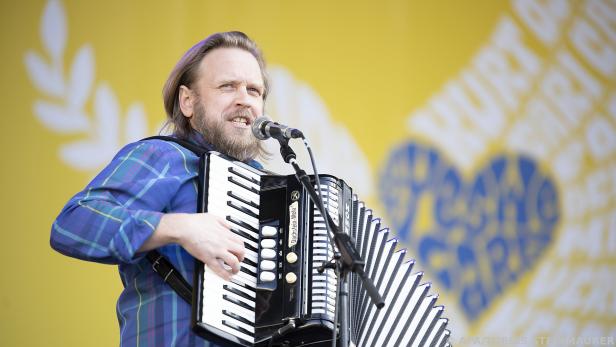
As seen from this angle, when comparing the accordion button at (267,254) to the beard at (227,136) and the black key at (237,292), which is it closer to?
the black key at (237,292)

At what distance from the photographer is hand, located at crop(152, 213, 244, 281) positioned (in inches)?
74.2

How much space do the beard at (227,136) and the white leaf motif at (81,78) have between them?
3.15 ft

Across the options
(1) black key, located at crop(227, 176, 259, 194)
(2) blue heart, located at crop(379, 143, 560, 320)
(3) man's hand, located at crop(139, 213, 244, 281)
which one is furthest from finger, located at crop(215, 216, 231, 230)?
(2) blue heart, located at crop(379, 143, 560, 320)

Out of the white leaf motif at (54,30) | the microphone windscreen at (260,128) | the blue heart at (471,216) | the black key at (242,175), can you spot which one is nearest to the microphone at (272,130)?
the microphone windscreen at (260,128)

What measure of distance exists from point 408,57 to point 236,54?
1635 mm

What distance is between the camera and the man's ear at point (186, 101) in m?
2.49

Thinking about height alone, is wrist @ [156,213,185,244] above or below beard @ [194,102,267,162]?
below

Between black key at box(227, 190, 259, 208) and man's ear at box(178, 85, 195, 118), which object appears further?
man's ear at box(178, 85, 195, 118)

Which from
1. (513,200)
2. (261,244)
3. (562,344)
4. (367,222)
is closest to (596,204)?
(513,200)

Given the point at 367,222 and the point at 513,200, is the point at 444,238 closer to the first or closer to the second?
the point at 513,200

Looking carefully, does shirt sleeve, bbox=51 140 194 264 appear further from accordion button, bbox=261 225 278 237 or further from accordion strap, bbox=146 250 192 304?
accordion button, bbox=261 225 278 237

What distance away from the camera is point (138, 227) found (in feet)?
6.24

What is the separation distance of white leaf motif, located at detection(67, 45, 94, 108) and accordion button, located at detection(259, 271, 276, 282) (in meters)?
1.51

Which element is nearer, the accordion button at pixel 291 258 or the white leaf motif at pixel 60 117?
the accordion button at pixel 291 258
